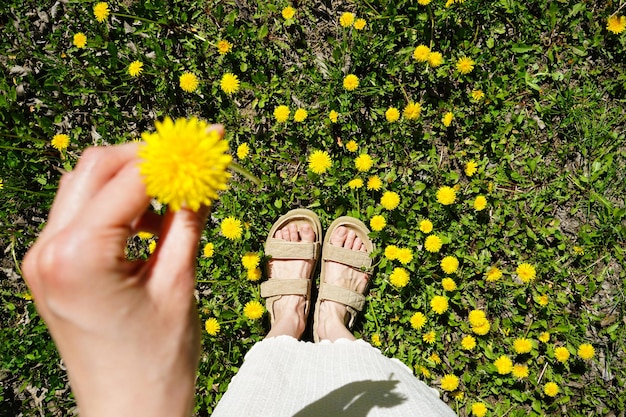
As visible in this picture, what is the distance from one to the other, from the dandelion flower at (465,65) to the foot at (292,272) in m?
1.33

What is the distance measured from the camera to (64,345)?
90cm

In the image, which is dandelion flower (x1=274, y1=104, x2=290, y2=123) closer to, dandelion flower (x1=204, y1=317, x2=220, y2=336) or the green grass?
the green grass

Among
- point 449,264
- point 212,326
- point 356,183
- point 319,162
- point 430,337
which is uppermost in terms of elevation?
point 319,162

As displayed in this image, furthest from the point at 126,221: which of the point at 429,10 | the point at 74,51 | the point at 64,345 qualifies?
the point at 74,51

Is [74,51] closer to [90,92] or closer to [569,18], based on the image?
[90,92]

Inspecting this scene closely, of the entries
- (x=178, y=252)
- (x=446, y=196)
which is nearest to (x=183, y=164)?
(x=178, y=252)

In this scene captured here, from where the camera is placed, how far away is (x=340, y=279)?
2.71 metres

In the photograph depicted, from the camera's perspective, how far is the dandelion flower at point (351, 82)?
2512mm

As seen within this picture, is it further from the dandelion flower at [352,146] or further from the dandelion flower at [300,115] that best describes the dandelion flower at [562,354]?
the dandelion flower at [300,115]

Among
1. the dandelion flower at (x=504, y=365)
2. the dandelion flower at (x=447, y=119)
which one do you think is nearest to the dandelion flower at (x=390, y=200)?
the dandelion flower at (x=447, y=119)

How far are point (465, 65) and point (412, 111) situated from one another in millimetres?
419

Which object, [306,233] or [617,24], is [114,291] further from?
[617,24]

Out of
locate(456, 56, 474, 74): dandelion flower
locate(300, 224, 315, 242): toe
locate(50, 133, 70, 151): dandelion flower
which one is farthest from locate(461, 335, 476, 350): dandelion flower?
locate(50, 133, 70, 151): dandelion flower

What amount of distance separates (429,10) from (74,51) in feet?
A: 7.58
